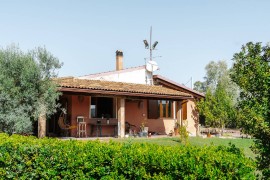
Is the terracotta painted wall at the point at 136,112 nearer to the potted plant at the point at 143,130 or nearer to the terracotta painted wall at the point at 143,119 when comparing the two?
the terracotta painted wall at the point at 143,119

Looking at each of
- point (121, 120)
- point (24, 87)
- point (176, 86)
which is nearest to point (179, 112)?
point (176, 86)

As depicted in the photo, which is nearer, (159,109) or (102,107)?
(102,107)

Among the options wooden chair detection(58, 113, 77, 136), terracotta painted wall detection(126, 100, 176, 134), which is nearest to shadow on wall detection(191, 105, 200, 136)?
terracotta painted wall detection(126, 100, 176, 134)

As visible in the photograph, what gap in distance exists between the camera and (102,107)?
20172 millimetres

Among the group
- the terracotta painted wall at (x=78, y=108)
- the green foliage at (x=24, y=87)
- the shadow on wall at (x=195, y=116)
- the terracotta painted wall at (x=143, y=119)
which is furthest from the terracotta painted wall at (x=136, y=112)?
the green foliage at (x=24, y=87)

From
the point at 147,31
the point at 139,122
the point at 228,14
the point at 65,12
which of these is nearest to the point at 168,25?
the point at 228,14

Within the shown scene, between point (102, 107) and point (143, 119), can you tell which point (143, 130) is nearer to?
point (143, 119)

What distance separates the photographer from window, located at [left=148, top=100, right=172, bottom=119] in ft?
74.3

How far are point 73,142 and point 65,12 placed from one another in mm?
10077

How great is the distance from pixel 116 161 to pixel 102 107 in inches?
568

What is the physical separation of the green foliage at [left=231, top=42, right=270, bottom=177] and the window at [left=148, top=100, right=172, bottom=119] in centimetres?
1639

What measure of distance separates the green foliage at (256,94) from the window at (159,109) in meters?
16.4

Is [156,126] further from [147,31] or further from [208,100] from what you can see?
[147,31]

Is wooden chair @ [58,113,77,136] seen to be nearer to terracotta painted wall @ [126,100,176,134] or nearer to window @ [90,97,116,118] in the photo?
window @ [90,97,116,118]
